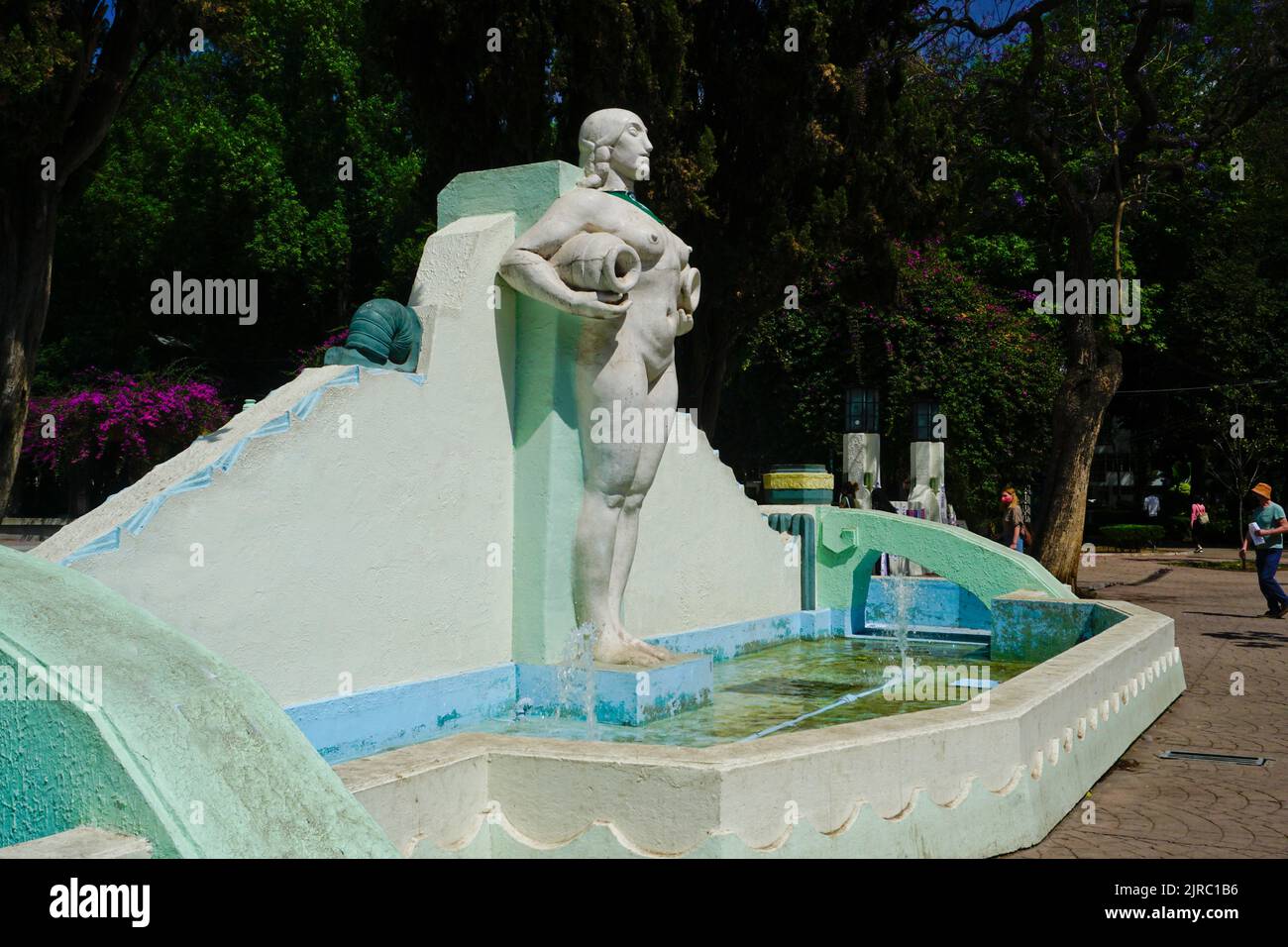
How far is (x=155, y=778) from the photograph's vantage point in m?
2.03

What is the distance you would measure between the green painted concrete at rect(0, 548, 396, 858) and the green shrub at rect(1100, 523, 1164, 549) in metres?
28.2

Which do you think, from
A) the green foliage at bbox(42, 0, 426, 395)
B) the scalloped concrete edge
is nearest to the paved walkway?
the scalloped concrete edge

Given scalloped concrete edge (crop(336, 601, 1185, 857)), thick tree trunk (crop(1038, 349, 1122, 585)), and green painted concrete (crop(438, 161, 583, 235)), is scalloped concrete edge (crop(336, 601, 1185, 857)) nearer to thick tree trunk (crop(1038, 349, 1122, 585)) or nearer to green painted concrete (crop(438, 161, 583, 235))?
green painted concrete (crop(438, 161, 583, 235))

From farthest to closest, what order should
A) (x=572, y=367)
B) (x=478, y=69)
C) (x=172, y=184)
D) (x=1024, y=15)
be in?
(x=172, y=184) → (x=1024, y=15) → (x=478, y=69) → (x=572, y=367)

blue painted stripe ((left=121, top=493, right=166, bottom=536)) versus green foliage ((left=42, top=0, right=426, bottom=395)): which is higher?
green foliage ((left=42, top=0, right=426, bottom=395))

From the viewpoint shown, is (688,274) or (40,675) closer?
(40,675)

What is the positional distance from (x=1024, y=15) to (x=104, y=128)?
33.3 ft

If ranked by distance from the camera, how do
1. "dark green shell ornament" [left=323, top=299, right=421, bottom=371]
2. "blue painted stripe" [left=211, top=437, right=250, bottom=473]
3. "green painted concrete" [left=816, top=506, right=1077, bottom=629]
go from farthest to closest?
"green painted concrete" [left=816, top=506, right=1077, bottom=629] → "dark green shell ornament" [left=323, top=299, right=421, bottom=371] → "blue painted stripe" [left=211, top=437, right=250, bottom=473]

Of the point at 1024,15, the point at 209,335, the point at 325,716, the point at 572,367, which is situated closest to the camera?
the point at 325,716

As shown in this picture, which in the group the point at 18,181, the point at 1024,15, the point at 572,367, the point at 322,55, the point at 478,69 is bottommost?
the point at 572,367

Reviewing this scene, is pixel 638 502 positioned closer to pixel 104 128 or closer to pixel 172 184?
pixel 104 128

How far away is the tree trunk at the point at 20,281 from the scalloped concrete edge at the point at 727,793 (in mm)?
10022

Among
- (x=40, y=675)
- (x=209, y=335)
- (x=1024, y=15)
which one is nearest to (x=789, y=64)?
(x=1024, y=15)

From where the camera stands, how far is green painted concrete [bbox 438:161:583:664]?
584cm
